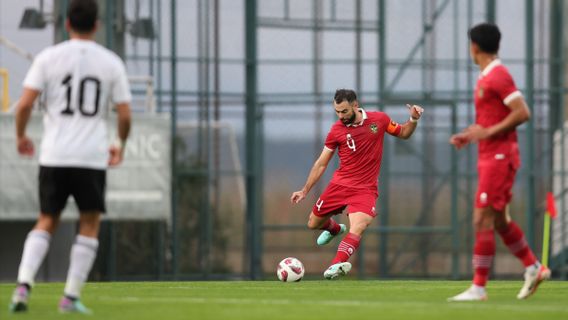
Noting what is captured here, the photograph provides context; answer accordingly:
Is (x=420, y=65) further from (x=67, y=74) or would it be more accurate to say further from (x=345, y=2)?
(x=67, y=74)

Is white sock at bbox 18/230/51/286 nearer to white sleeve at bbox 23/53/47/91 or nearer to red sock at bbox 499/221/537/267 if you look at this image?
white sleeve at bbox 23/53/47/91

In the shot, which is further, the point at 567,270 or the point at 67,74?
the point at 567,270

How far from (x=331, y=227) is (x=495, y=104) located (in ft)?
16.5

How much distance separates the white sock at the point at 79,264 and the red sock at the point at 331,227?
584cm

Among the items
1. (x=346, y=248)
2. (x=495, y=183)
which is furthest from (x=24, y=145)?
(x=346, y=248)

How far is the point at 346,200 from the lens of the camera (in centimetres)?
1376

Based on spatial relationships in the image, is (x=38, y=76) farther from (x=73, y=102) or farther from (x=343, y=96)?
(x=343, y=96)

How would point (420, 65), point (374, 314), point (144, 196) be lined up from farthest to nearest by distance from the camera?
point (420, 65)
point (144, 196)
point (374, 314)

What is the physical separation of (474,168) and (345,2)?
3216 mm

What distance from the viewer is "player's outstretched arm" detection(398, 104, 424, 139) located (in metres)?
13.1

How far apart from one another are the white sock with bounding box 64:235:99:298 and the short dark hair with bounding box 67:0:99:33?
50.2 inches

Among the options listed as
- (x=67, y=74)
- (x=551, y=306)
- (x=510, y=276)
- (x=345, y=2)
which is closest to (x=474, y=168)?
(x=510, y=276)

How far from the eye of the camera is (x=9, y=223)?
2141cm

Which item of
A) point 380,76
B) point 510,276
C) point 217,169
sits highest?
point 380,76
